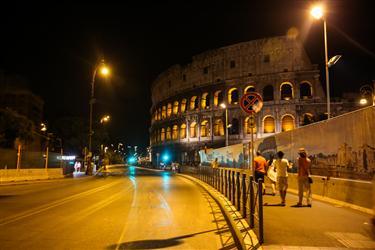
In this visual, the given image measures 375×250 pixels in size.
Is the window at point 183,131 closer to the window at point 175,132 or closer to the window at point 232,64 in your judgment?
the window at point 175,132

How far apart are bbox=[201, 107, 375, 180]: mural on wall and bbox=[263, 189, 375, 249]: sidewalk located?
1500 millimetres

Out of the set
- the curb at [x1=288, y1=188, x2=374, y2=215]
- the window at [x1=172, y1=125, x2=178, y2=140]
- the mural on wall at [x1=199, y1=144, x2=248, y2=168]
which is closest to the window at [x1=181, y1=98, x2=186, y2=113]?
the window at [x1=172, y1=125, x2=178, y2=140]

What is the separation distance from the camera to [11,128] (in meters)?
39.1

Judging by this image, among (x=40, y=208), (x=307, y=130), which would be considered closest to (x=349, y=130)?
(x=307, y=130)

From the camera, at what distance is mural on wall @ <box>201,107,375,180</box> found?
36.5ft

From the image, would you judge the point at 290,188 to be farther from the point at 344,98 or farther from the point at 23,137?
the point at 344,98

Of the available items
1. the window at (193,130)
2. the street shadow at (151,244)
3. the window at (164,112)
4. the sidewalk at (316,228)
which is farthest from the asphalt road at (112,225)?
the window at (164,112)

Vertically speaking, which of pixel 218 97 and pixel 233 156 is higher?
pixel 218 97

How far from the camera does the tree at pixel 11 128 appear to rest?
1522 inches

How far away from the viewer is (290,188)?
59.0ft

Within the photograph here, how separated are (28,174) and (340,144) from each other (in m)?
25.9

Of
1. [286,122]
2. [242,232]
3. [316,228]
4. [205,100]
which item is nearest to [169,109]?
[205,100]

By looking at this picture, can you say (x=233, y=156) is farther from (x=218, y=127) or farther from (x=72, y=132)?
(x=72, y=132)

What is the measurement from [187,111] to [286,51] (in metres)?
22.4
